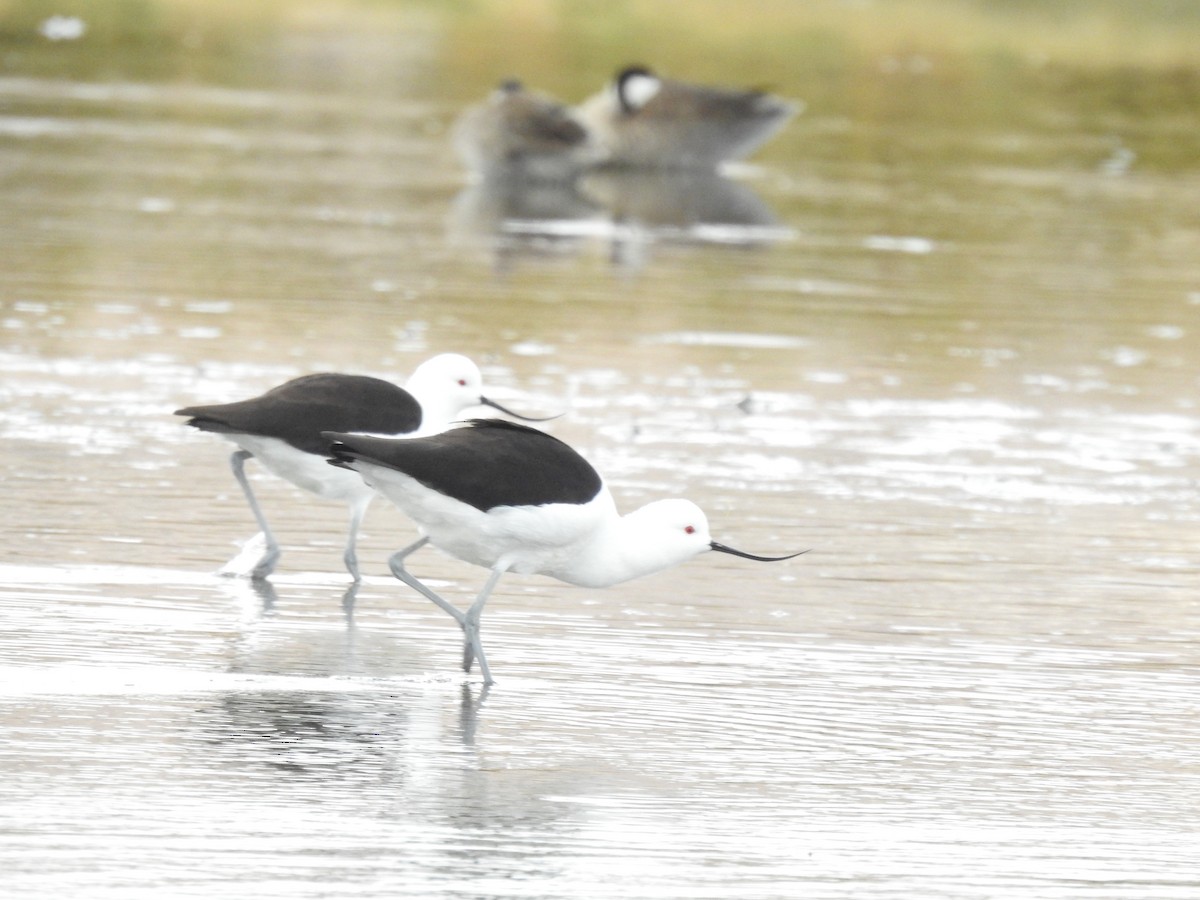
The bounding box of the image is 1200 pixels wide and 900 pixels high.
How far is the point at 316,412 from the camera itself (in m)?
7.42

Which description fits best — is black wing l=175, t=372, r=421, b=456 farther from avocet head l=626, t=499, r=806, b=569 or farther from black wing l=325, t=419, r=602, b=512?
avocet head l=626, t=499, r=806, b=569

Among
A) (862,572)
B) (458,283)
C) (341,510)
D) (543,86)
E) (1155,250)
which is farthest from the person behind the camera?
(543,86)

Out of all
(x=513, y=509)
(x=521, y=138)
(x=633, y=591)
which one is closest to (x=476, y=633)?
(x=513, y=509)

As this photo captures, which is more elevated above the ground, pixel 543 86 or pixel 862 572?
pixel 543 86

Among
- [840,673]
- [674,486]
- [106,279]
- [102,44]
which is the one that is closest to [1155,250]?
[106,279]

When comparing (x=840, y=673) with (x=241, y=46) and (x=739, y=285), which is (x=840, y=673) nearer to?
A: (x=739, y=285)

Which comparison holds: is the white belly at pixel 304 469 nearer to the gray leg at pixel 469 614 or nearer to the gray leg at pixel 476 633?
the gray leg at pixel 469 614

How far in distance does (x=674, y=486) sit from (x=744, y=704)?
283cm

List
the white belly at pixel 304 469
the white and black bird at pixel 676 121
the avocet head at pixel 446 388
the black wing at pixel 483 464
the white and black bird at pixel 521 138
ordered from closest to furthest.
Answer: the black wing at pixel 483 464, the white belly at pixel 304 469, the avocet head at pixel 446 388, the white and black bird at pixel 521 138, the white and black bird at pixel 676 121

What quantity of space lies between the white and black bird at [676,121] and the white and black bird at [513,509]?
52.2ft

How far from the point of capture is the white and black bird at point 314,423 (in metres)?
7.34

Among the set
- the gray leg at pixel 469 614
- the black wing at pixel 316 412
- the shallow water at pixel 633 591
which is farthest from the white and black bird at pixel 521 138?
the gray leg at pixel 469 614

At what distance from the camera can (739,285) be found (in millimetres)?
15203

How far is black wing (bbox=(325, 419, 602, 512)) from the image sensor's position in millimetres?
6398
